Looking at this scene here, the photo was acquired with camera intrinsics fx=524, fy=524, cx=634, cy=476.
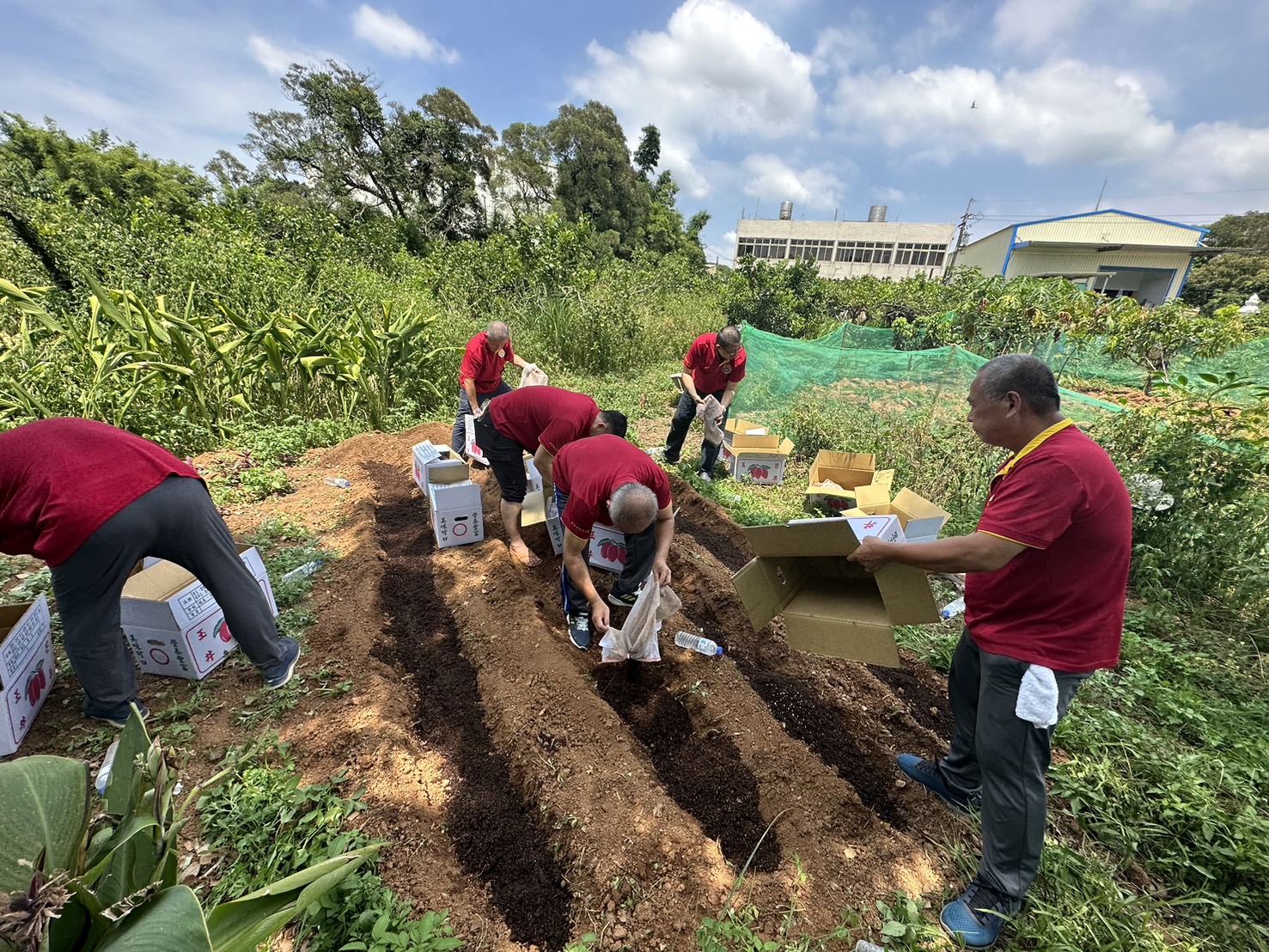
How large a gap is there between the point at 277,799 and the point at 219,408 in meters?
4.54

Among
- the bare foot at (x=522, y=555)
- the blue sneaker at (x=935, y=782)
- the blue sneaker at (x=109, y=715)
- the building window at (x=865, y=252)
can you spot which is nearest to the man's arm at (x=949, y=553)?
the blue sneaker at (x=935, y=782)

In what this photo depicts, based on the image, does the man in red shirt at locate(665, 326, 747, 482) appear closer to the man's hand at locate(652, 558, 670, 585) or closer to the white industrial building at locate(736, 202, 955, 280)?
the man's hand at locate(652, 558, 670, 585)

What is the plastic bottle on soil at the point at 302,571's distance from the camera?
341 centimetres

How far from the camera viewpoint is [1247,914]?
185 cm

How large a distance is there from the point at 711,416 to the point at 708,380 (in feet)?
1.50

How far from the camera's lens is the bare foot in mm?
3797

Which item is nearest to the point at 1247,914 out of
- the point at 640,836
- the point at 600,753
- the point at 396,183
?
the point at 640,836

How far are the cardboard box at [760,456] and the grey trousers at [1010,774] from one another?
3.70 m

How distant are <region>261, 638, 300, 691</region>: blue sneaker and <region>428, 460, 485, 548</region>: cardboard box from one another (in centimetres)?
137

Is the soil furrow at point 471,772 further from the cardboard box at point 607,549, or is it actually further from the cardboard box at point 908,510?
the cardboard box at point 908,510

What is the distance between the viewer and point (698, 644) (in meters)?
3.03

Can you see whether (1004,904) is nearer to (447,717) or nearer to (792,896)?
(792,896)

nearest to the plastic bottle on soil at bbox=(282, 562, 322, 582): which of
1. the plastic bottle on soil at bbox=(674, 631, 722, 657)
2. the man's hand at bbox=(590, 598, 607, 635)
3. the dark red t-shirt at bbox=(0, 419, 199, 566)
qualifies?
the dark red t-shirt at bbox=(0, 419, 199, 566)

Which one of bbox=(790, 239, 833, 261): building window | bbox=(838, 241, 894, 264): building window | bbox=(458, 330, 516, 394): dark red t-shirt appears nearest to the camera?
bbox=(458, 330, 516, 394): dark red t-shirt
